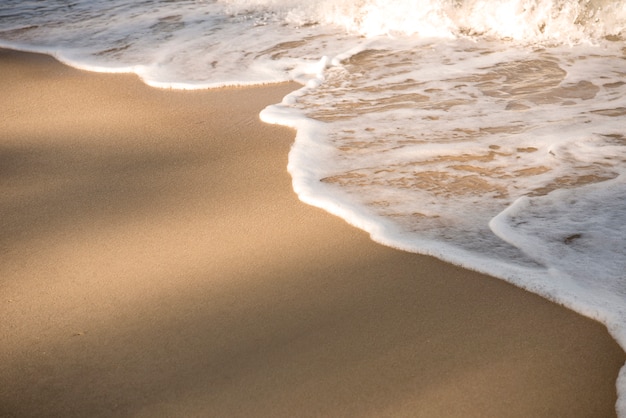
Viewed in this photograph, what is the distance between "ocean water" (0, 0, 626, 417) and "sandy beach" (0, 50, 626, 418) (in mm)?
131

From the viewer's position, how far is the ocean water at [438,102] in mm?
2119

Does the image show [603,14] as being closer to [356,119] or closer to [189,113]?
[356,119]

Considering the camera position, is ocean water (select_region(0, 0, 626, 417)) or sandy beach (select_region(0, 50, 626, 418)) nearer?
sandy beach (select_region(0, 50, 626, 418))

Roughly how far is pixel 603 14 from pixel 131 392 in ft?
15.5

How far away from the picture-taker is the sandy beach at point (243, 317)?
1499mm

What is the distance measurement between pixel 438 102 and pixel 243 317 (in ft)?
6.90

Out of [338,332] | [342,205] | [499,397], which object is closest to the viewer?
[499,397]

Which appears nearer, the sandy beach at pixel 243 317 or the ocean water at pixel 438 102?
the sandy beach at pixel 243 317

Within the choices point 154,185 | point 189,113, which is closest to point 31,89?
point 189,113

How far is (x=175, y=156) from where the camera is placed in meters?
2.89

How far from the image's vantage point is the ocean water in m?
2.12

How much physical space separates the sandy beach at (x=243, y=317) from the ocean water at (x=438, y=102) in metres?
0.13

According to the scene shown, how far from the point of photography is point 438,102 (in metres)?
3.51

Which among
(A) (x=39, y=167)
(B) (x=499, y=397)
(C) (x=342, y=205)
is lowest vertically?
(B) (x=499, y=397)
